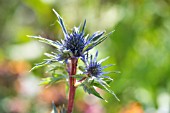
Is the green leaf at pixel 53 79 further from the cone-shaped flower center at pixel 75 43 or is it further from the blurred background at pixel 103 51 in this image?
the blurred background at pixel 103 51

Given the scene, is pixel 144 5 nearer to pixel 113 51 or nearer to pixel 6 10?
pixel 113 51

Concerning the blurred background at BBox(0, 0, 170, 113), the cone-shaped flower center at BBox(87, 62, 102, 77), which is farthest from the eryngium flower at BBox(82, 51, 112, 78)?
the blurred background at BBox(0, 0, 170, 113)

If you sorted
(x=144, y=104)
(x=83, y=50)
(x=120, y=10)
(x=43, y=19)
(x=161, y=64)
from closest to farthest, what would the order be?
(x=83, y=50) < (x=144, y=104) < (x=161, y=64) < (x=120, y=10) < (x=43, y=19)

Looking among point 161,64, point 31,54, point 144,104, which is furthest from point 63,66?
point 31,54

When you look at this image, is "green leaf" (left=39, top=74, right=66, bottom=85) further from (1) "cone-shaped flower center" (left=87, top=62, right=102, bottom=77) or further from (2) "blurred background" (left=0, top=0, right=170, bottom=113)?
(2) "blurred background" (left=0, top=0, right=170, bottom=113)

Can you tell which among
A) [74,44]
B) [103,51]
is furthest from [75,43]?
[103,51]

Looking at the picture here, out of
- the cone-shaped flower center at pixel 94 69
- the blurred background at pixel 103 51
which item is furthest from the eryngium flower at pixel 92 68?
the blurred background at pixel 103 51
